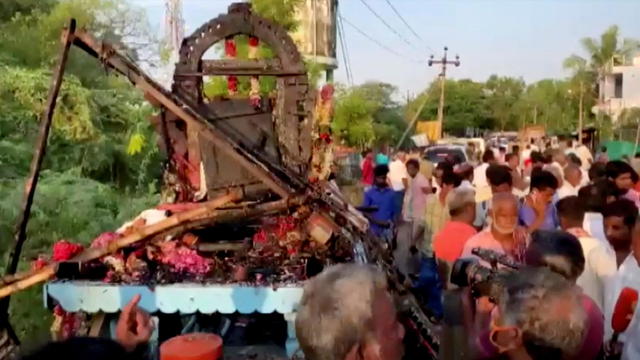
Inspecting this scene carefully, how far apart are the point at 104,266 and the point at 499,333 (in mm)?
3158

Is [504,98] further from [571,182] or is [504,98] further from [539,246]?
[539,246]

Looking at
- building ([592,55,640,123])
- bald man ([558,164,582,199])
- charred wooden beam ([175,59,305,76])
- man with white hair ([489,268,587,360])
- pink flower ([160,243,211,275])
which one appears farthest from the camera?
building ([592,55,640,123])

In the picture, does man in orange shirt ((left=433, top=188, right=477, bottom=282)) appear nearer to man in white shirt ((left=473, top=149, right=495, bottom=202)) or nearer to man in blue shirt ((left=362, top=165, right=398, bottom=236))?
man in white shirt ((left=473, top=149, right=495, bottom=202))

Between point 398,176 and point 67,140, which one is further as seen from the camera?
point 398,176

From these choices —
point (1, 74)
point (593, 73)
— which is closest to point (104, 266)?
point (1, 74)

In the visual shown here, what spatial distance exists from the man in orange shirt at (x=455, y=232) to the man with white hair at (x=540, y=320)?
3.29 metres

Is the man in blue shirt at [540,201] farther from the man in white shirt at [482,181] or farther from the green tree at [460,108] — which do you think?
the green tree at [460,108]

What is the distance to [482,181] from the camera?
1179 centimetres

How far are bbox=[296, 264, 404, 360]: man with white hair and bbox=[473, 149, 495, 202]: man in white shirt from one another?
7.29 m

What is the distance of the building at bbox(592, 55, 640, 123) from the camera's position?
5112 centimetres

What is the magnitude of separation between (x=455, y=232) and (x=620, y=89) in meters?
50.1

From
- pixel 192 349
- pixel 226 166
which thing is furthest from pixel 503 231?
pixel 226 166

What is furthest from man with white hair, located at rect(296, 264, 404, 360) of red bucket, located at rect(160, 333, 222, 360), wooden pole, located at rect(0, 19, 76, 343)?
wooden pole, located at rect(0, 19, 76, 343)

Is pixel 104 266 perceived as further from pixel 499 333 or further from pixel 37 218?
pixel 37 218
